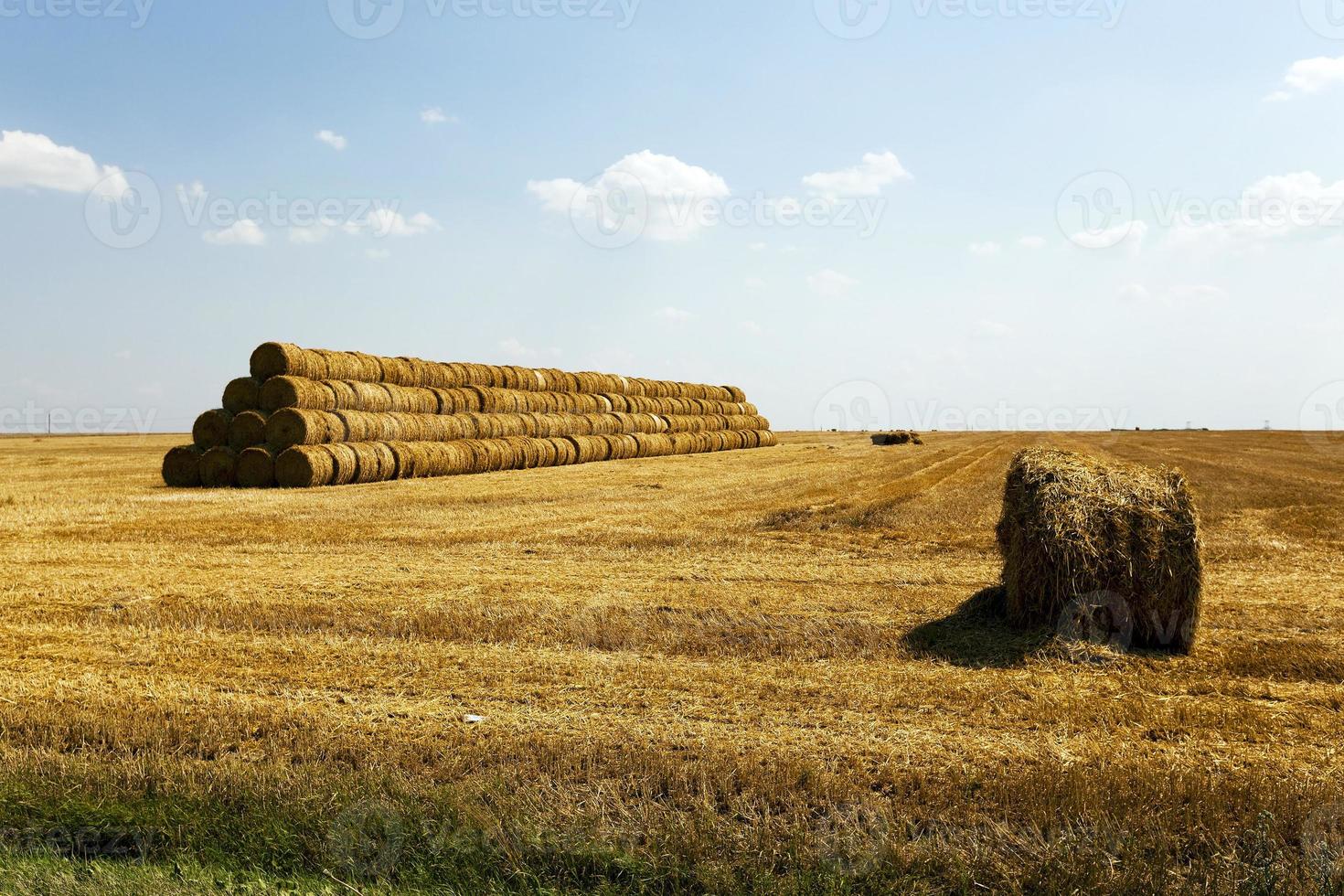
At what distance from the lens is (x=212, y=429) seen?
22891mm

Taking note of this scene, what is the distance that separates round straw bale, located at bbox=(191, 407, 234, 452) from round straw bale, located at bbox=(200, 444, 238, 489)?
48cm

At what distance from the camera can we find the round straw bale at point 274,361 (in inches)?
910

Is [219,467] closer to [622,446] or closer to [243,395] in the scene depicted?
[243,395]

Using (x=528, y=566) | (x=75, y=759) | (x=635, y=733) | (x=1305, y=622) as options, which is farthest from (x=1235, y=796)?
(x=528, y=566)

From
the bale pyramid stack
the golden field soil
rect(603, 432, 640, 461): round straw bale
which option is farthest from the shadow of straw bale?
rect(603, 432, 640, 461): round straw bale

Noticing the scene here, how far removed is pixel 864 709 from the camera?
5.35 meters

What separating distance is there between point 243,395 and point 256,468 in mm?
2383

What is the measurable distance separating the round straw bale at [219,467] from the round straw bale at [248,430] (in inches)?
11.1

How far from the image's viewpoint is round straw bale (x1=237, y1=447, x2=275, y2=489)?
21.7 meters

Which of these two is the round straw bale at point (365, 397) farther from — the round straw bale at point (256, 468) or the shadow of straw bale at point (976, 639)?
the shadow of straw bale at point (976, 639)

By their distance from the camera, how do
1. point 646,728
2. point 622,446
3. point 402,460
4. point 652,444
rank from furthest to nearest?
point 652,444
point 622,446
point 402,460
point 646,728

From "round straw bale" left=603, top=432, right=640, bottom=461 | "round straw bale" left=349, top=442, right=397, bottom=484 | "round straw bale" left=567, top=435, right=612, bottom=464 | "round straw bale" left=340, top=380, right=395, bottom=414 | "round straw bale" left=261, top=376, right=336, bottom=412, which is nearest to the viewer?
"round straw bale" left=261, top=376, right=336, bottom=412

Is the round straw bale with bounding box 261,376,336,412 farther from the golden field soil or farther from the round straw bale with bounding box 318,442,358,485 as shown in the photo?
the golden field soil

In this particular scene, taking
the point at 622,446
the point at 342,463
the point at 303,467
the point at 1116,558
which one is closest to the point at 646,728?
the point at 1116,558
